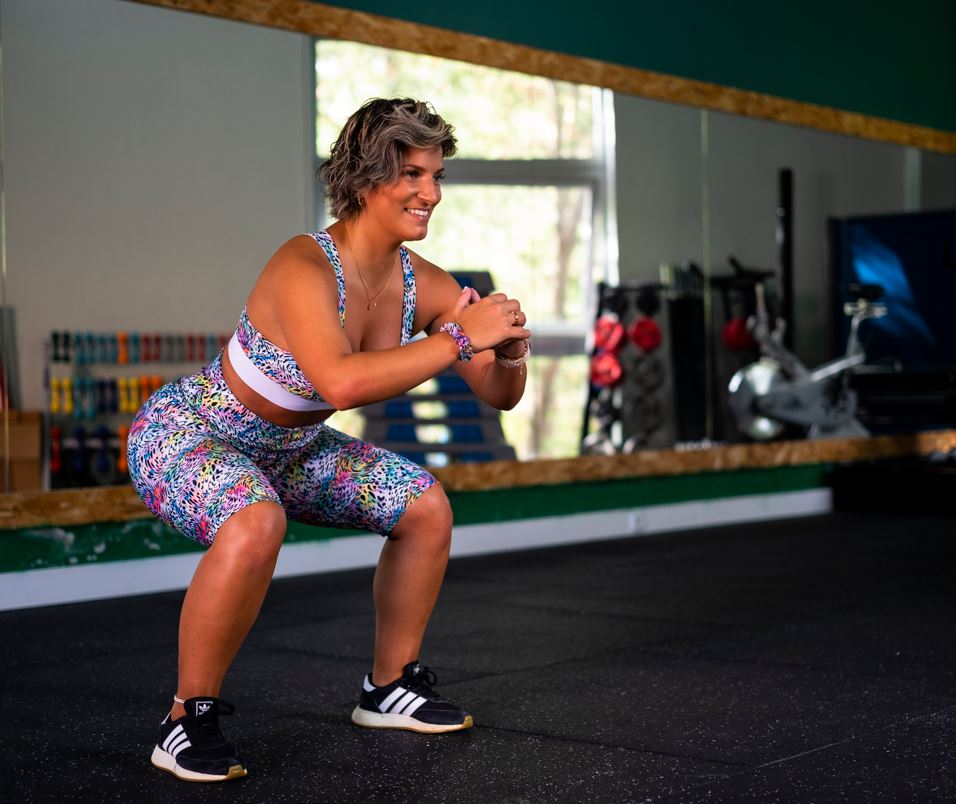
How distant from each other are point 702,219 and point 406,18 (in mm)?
1940

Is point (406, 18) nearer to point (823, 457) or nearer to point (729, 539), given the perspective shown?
point (729, 539)

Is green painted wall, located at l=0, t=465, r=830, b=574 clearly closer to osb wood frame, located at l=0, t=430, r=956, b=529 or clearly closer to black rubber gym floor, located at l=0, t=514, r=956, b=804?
osb wood frame, located at l=0, t=430, r=956, b=529

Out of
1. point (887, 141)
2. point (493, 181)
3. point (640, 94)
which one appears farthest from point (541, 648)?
point (887, 141)

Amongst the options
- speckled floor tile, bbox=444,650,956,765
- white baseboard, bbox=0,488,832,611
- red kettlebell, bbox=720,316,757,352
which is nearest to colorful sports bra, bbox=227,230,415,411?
speckled floor tile, bbox=444,650,956,765

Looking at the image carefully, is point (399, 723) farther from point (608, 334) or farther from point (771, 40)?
point (771, 40)

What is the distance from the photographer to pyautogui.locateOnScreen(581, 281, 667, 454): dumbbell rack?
5.80 m

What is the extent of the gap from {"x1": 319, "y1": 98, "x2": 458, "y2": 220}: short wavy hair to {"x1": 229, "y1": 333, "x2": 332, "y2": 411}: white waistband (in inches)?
14.1

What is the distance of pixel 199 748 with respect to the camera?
224cm

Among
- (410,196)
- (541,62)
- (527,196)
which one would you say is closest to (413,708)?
(410,196)

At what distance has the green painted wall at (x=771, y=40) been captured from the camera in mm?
5656

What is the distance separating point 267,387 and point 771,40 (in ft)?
17.3

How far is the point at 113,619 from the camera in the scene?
4.00 metres

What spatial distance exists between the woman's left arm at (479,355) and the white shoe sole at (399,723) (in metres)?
0.62

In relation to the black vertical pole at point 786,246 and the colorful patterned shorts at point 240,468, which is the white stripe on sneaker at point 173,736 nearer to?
the colorful patterned shorts at point 240,468
